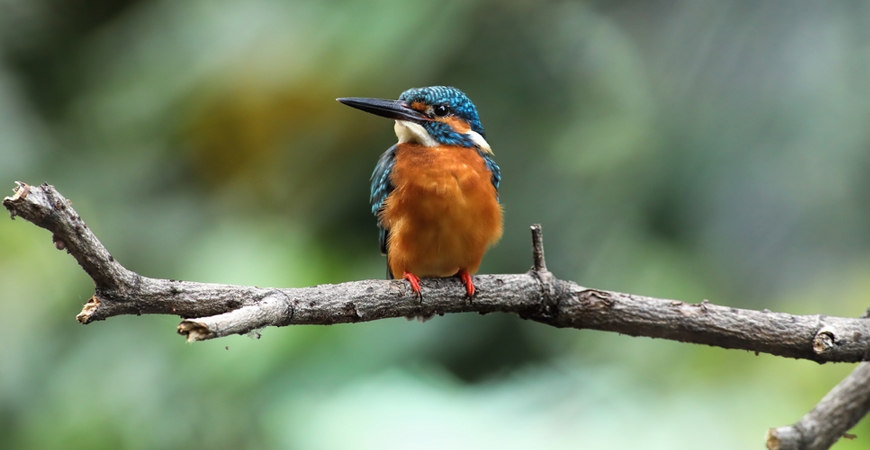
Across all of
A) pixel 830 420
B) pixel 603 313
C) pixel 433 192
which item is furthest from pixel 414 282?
pixel 830 420

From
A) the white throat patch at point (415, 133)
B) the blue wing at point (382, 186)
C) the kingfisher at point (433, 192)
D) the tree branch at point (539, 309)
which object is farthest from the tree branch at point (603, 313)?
the white throat patch at point (415, 133)

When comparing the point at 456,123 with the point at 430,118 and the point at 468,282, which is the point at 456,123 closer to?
the point at 430,118

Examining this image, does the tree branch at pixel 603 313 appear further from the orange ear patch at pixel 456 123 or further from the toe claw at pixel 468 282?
the orange ear patch at pixel 456 123

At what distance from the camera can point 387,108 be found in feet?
7.81

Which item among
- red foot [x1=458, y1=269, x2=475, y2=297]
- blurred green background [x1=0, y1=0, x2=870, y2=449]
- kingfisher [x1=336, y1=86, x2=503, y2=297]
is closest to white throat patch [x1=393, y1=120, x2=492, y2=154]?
kingfisher [x1=336, y1=86, x2=503, y2=297]

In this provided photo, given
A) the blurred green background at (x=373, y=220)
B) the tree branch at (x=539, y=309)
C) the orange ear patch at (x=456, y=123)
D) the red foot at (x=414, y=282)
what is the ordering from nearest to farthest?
the tree branch at (x=539, y=309)
the red foot at (x=414, y=282)
the orange ear patch at (x=456, y=123)
the blurred green background at (x=373, y=220)

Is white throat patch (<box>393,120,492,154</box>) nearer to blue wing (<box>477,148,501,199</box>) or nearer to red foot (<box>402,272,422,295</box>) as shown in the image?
blue wing (<box>477,148,501,199</box>)

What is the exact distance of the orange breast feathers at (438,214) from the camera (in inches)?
88.9

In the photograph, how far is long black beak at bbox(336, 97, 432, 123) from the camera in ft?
7.58

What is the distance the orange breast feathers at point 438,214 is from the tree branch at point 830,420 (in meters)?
1.05

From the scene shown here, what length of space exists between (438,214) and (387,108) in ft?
1.37

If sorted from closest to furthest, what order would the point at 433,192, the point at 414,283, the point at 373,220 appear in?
the point at 414,283 < the point at 433,192 < the point at 373,220

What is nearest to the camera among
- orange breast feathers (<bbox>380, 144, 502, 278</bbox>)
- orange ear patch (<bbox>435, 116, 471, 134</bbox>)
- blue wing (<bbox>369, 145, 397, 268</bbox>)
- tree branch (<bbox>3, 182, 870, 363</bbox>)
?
tree branch (<bbox>3, 182, 870, 363</bbox>)

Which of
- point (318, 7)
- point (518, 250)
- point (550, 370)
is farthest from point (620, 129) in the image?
point (318, 7)
